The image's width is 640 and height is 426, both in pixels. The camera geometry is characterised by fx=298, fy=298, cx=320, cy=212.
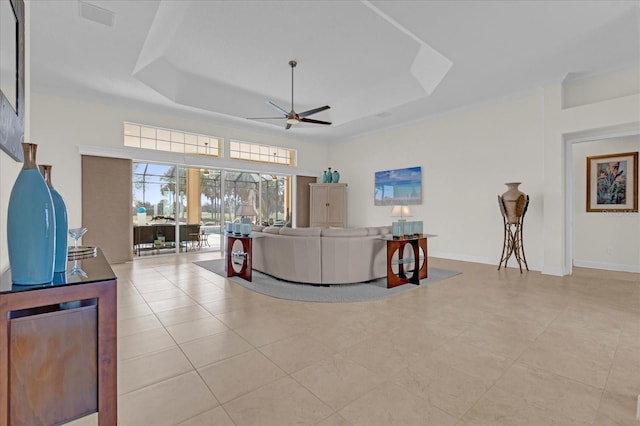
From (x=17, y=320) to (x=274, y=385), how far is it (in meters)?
1.31

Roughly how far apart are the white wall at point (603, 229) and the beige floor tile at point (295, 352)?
20.2ft

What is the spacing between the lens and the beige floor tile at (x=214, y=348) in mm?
2139

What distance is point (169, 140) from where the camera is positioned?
6.71 meters

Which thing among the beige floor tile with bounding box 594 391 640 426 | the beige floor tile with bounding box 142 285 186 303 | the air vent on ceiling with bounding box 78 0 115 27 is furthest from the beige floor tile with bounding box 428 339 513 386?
the air vent on ceiling with bounding box 78 0 115 27

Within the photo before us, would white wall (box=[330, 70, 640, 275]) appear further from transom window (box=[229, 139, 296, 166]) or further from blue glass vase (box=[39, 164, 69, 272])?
blue glass vase (box=[39, 164, 69, 272])

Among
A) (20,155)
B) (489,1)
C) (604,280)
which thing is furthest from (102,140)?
(604,280)

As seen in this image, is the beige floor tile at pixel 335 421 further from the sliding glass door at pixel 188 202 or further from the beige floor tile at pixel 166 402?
the sliding glass door at pixel 188 202

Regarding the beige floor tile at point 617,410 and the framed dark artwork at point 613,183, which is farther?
the framed dark artwork at point 613,183

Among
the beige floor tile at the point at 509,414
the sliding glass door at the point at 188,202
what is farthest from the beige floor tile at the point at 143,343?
the sliding glass door at the point at 188,202

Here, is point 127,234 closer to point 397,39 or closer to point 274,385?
point 274,385

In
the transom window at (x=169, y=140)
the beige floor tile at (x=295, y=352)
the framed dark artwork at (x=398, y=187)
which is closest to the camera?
the beige floor tile at (x=295, y=352)

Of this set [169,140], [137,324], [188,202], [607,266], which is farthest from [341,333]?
[169,140]

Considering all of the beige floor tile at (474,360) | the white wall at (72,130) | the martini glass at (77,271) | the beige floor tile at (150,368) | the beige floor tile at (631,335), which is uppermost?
the white wall at (72,130)

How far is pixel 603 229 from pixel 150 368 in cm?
738
